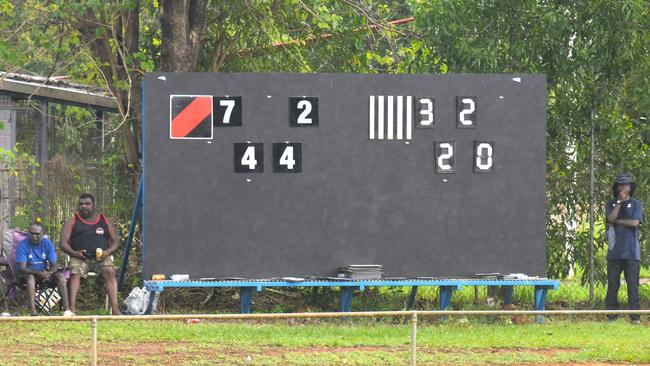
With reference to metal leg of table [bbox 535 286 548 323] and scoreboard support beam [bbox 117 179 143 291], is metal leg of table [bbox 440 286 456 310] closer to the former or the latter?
metal leg of table [bbox 535 286 548 323]

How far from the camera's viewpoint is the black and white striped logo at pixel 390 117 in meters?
16.5

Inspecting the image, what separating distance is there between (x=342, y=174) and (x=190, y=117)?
2039 mm

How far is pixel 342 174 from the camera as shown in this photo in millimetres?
16516

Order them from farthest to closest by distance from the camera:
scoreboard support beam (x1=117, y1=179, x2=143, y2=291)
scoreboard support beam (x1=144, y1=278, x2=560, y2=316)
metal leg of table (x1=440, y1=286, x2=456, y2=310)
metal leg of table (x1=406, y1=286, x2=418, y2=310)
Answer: metal leg of table (x1=406, y1=286, x2=418, y2=310) < scoreboard support beam (x1=117, y1=179, x2=143, y2=291) < metal leg of table (x1=440, y1=286, x2=456, y2=310) < scoreboard support beam (x1=144, y1=278, x2=560, y2=316)

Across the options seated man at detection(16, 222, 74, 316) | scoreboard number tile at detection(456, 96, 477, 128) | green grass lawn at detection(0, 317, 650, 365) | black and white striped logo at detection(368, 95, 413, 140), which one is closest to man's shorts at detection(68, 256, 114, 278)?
seated man at detection(16, 222, 74, 316)

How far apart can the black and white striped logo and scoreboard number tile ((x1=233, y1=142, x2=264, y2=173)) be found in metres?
1.42

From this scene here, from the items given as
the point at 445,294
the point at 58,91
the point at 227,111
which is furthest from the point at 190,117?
the point at 58,91

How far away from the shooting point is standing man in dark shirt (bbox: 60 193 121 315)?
16.7m

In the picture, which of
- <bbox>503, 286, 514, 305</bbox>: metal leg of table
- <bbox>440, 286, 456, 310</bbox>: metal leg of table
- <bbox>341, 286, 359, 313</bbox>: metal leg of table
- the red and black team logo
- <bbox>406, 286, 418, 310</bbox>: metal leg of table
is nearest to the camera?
the red and black team logo

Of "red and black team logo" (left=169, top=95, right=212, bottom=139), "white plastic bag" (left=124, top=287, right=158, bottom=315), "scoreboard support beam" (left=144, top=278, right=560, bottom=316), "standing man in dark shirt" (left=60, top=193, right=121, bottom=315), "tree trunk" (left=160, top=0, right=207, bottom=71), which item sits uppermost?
"tree trunk" (left=160, top=0, right=207, bottom=71)

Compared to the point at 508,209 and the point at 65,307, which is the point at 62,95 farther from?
the point at 508,209

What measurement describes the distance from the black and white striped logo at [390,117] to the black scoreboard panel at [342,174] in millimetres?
13

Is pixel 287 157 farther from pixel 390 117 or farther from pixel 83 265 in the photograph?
pixel 83 265

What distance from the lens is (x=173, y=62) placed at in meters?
18.5
